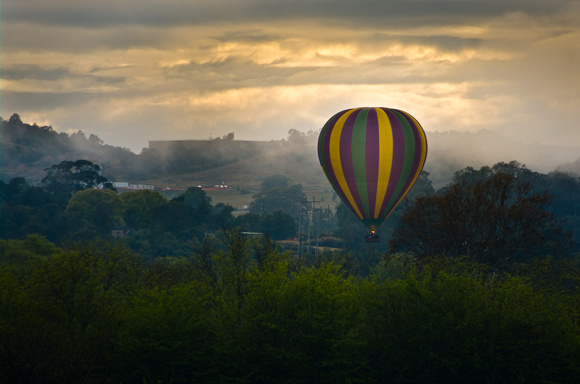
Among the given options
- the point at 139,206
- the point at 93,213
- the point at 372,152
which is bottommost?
the point at 93,213

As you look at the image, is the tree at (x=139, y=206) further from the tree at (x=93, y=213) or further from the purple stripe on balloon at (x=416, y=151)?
the purple stripe on balloon at (x=416, y=151)

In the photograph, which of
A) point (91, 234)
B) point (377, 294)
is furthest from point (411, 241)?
point (91, 234)

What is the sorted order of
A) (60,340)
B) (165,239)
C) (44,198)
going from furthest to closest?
(44,198), (165,239), (60,340)

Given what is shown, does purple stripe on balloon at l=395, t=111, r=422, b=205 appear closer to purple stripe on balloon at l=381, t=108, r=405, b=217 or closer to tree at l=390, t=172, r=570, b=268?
purple stripe on balloon at l=381, t=108, r=405, b=217

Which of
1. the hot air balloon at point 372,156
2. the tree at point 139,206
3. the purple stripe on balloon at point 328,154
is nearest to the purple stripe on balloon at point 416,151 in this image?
the hot air balloon at point 372,156

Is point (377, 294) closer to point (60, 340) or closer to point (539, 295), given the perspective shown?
point (539, 295)

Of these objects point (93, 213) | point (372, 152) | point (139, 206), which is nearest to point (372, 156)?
point (372, 152)

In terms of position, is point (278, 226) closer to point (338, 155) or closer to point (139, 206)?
point (139, 206)
